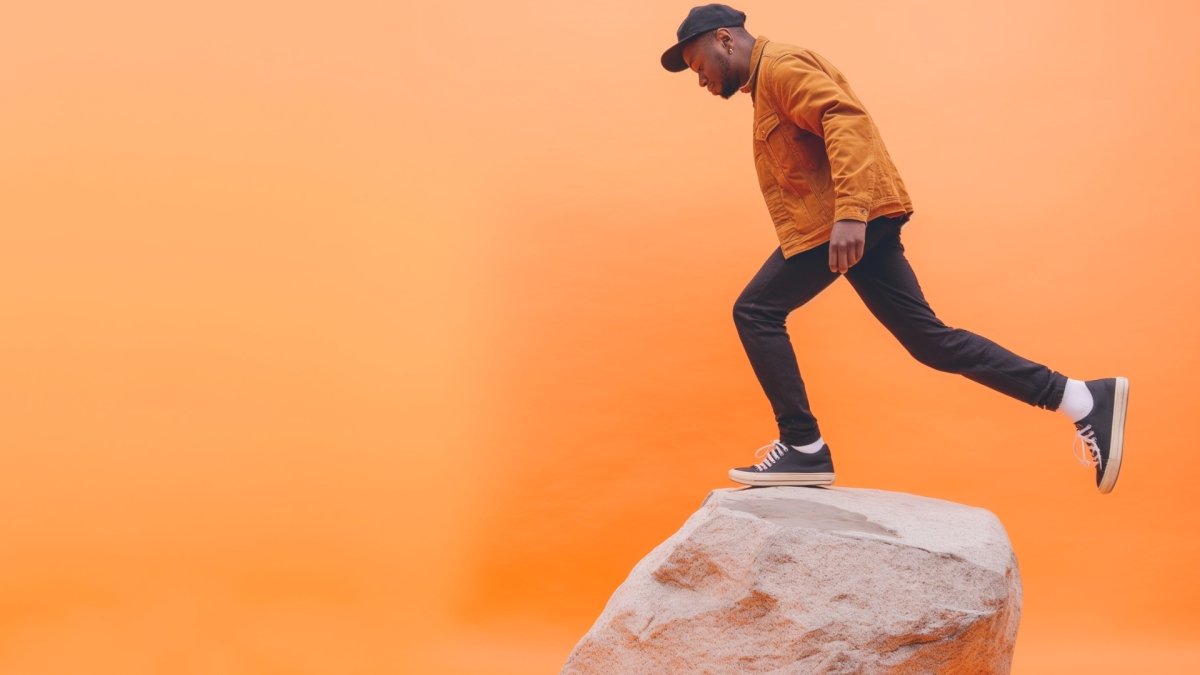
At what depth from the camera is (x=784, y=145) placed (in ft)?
9.30

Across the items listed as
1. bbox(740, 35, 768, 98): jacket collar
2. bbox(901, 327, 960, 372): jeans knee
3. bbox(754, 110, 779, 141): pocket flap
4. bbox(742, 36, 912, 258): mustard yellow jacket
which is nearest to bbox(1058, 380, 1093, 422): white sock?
bbox(901, 327, 960, 372): jeans knee

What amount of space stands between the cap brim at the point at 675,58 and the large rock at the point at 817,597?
1177 millimetres

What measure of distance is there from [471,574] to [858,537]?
241 centimetres

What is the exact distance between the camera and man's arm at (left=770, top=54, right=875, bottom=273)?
2.63 meters

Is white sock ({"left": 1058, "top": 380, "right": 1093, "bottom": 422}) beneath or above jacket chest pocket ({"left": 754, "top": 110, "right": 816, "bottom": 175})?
beneath

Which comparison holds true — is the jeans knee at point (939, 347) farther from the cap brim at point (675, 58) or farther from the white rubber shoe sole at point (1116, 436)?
the cap brim at point (675, 58)

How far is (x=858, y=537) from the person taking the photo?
97.3 inches

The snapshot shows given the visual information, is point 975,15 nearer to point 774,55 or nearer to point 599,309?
point 599,309

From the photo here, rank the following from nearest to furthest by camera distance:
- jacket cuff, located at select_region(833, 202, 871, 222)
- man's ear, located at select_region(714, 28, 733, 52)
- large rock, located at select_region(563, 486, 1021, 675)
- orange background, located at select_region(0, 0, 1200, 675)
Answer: large rock, located at select_region(563, 486, 1021, 675) < jacket cuff, located at select_region(833, 202, 871, 222) < man's ear, located at select_region(714, 28, 733, 52) < orange background, located at select_region(0, 0, 1200, 675)

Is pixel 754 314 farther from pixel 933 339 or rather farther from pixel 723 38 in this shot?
pixel 723 38

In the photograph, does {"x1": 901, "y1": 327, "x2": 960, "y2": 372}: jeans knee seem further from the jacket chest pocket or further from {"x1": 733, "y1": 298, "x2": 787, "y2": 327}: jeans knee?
the jacket chest pocket

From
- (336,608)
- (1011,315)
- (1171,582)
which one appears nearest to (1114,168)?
(1011,315)

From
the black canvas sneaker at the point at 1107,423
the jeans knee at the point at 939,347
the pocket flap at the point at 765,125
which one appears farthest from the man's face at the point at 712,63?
the black canvas sneaker at the point at 1107,423

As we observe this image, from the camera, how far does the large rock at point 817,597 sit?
93.7 inches
